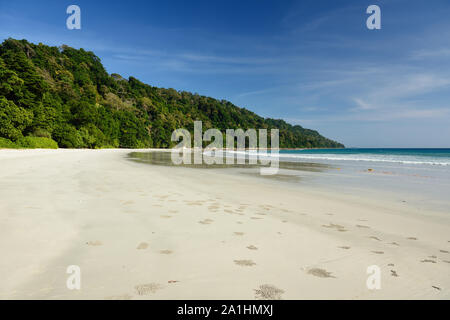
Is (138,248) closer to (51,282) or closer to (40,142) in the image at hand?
(51,282)

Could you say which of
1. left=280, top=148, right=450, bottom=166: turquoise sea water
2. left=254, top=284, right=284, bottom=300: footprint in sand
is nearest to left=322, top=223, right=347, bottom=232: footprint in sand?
left=254, top=284, right=284, bottom=300: footprint in sand

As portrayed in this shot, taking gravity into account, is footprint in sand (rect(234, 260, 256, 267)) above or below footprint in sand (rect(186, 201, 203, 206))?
below

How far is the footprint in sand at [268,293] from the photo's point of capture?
2020 mm

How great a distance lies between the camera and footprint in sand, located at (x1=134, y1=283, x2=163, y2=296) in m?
2.02

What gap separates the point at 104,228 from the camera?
368cm

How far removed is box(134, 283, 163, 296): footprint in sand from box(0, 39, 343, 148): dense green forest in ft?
122

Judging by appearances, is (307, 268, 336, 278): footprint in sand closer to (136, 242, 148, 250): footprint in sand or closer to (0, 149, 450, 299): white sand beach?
(0, 149, 450, 299): white sand beach

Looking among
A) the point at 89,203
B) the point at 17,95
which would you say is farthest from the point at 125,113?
the point at 89,203

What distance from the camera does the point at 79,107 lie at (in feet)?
181

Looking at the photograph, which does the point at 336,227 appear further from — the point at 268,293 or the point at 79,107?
the point at 79,107

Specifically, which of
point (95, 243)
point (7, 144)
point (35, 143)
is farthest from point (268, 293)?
point (35, 143)

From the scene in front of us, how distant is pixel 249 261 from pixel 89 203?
4224 millimetres

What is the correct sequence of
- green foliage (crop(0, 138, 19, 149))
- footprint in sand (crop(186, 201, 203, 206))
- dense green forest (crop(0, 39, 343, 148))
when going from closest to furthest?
footprint in sand (crop(186, 201, 203, 206))
green foliage (crop(0, 138, 19, 149))
dense green forest (crop(0, 39, 343, 148))

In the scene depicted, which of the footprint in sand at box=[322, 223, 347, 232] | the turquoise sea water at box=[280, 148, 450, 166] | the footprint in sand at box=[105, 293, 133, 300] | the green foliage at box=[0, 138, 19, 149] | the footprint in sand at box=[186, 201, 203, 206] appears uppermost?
the green foliage at box=[0, 138, 19, 149]
